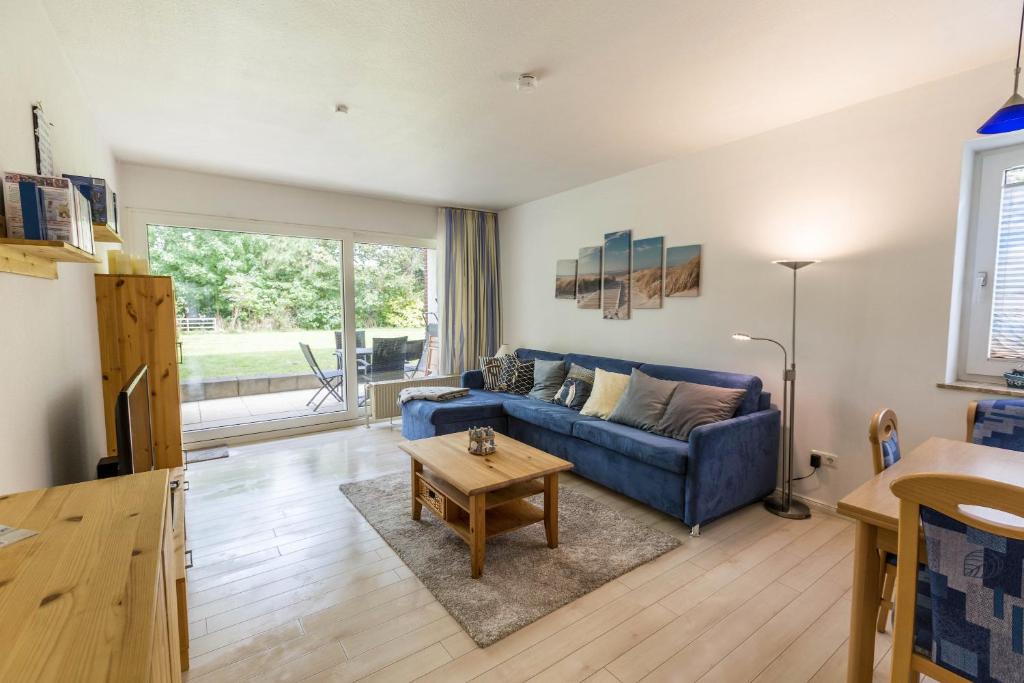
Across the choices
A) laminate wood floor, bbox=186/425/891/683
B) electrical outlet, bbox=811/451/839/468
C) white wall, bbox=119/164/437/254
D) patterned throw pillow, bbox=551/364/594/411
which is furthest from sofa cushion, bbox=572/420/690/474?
white wall, bbox=119/164/437/254

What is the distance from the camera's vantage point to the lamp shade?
4.95ft

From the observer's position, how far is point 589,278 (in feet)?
14.9

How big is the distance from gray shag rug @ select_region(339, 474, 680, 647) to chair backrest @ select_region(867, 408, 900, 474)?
1.18 meters

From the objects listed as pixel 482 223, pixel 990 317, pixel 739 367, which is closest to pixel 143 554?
pixel 739 367

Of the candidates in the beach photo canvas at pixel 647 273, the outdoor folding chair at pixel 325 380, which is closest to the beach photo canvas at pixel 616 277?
the beach photo canvas at pixel 647 273

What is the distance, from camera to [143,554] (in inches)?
34.6

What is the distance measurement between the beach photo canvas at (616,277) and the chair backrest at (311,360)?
Answer: 10.2ft

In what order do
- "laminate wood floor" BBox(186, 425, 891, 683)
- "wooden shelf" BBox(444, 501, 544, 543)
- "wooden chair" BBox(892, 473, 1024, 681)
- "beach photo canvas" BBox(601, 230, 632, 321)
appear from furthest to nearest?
"beach photo canvas" BBox(601, 230, 632, 321)
"wooden shelf" BBox(444, 501, 544, 543)
"laminate wood floor" BBox(186, 425, 891, 683)
"wooden chair" BBox(892, 473, 1024, 681)

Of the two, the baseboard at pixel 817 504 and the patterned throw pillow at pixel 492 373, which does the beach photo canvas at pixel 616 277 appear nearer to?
the patterned throw pillow at pixel 492 373

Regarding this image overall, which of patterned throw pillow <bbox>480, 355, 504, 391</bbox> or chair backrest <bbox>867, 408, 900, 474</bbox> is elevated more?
chair backrest <bbox>867, 408, 900, 474</bbox>

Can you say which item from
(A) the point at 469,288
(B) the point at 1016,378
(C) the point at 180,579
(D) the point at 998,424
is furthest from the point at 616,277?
(C) the point at 180,579

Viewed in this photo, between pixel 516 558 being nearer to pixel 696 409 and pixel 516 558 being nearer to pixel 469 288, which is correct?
pixel 696 409

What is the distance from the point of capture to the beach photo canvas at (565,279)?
187 inches

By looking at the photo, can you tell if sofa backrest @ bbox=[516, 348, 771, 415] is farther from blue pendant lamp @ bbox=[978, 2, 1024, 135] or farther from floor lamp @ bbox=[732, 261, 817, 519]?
blue pendant lamp @ bbox=[978, 2, 1024, 135]
